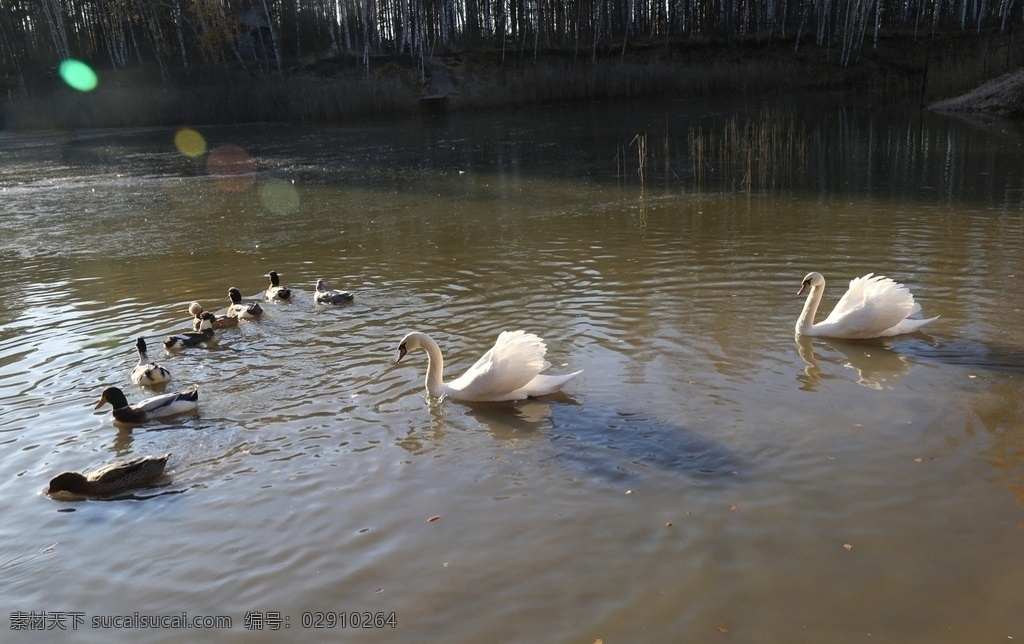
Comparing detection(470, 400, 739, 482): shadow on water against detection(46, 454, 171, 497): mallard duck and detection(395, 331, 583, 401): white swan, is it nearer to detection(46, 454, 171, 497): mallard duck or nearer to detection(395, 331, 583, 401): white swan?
detection(395, 331, 583, 401): white swan

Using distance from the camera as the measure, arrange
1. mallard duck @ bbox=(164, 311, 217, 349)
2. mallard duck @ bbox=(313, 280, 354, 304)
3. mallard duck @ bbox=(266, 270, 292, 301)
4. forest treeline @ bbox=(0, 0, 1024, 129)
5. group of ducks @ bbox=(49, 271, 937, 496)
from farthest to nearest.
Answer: forest treeline @ bbox=(0, 0, 1024, 129), mallard duck @ bbox=(266, 270, 292, 301), mallard duck @ bbox=(313, 280, 354, 304), mallard duck @ bbox=(164, 311, 217, 349), group of ducks @ bbox=(49, 271, 937, 496)

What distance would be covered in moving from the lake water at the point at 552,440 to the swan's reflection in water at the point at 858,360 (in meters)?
0.05

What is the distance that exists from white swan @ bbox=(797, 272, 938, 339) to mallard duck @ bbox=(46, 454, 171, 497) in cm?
634

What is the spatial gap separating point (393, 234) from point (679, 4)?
47.9m

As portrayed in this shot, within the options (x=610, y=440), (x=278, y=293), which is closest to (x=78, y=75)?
(x=278, y=293)

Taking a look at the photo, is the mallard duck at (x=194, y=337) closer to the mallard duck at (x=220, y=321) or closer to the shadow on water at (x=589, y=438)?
the mallard duck at (x=220, y=321)

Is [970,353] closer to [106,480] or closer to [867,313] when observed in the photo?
[867,313]

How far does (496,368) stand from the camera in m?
7.42

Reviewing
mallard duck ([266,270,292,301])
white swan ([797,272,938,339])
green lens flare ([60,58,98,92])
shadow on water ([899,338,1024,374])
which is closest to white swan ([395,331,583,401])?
white swan ([797,272,938,339])

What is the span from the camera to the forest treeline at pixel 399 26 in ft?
172

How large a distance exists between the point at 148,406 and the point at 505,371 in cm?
318

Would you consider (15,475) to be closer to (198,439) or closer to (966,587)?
(198,439)

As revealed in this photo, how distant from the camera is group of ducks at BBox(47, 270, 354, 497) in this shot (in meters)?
6.17

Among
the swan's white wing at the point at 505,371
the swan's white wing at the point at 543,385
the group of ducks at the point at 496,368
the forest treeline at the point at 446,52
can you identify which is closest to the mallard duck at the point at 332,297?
the group of ducks at the point at 496,368
